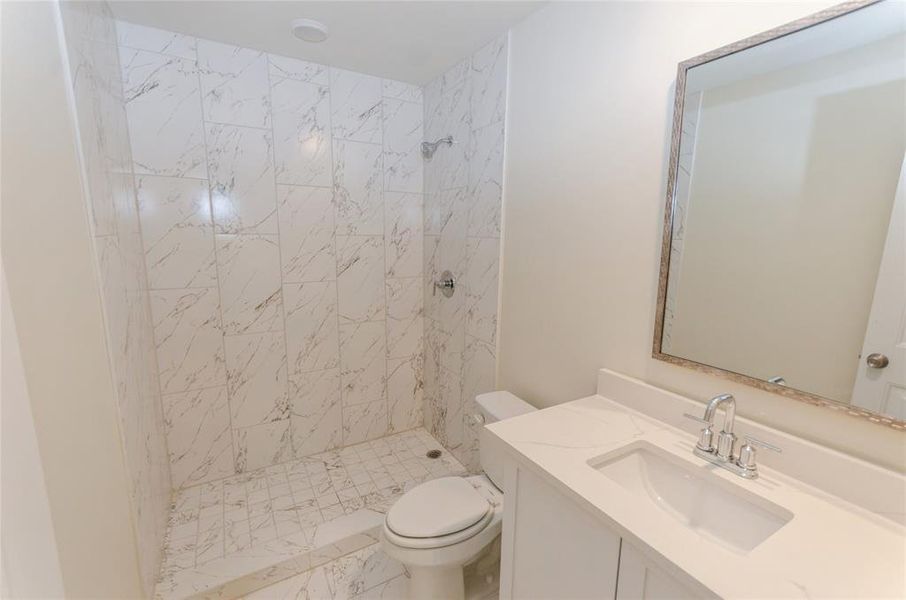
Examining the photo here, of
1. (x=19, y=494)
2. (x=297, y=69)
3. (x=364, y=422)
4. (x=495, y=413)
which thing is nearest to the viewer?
(x=19, y=494)

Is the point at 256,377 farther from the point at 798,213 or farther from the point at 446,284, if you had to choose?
the point at 798,213

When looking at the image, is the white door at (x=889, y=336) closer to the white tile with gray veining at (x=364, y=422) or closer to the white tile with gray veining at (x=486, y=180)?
the white tile with gray veining at (x=486, y=180)

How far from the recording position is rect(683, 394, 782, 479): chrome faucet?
0.95 metres

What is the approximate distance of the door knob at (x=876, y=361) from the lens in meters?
0.84

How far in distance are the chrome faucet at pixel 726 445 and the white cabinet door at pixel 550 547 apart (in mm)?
381

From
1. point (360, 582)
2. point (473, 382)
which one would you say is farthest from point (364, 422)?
point (360, 582)

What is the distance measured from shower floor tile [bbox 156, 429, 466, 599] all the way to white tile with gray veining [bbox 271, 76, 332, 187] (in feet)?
5.50

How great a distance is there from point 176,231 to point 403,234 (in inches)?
47.1

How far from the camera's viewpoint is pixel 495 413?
1678 mm

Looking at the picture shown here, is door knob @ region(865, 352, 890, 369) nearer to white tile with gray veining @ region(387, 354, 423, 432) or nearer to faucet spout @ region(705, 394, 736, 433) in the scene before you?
faucet spout @ region(705, 394, 736, 433)

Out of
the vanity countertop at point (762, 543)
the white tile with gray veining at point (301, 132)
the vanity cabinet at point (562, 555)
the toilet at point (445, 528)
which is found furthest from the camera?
the white tile with gray veining at point (301, 132)

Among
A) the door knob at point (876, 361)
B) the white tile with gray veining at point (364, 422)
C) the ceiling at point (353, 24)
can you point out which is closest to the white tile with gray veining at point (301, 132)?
the ceiling at point (353, 24)

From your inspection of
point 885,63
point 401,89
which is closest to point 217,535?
point 401,89

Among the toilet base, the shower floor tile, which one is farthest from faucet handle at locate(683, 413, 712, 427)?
the shower floor tile
